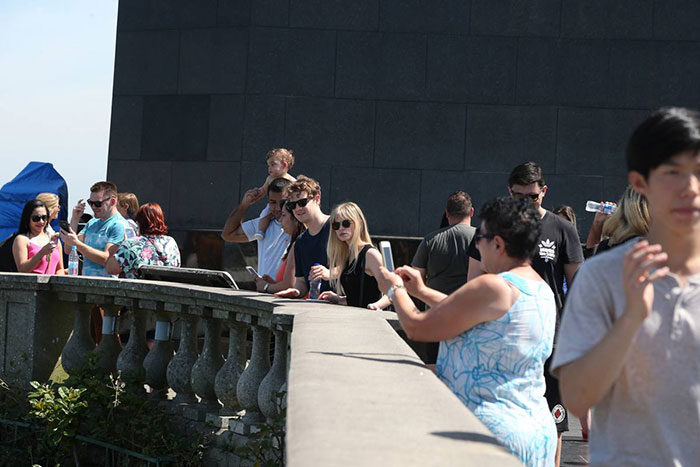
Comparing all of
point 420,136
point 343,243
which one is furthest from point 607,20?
point 343,243

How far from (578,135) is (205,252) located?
5136 millimetres

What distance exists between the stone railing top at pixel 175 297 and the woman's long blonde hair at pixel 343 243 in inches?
11.9

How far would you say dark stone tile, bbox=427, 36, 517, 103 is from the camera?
13875 millimetres

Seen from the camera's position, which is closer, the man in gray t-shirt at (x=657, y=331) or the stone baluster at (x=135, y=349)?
the man in gray t-shirt at (x=657, y=331)

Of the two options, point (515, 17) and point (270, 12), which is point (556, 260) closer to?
point (515, 17)

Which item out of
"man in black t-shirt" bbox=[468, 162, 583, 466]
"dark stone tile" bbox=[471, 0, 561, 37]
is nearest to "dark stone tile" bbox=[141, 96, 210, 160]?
"dark stone tile" bbox=[471, 0, 561, 37]

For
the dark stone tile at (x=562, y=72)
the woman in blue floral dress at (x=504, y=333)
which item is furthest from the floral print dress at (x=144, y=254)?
the dark stone tile at (x=562, y=72)

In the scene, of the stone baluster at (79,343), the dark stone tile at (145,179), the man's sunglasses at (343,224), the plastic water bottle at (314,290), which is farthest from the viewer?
the dark stone tile at (145,179)

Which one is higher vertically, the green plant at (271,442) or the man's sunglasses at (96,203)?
the man's sunglasses at (96,203)

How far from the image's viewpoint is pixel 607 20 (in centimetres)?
1388

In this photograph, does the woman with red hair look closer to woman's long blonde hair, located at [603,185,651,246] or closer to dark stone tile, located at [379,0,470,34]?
woman's long blonde hair, located at [603,185,651,246]

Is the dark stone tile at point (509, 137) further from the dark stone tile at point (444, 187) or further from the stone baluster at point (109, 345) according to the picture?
the stone baluster at point (109, 345)

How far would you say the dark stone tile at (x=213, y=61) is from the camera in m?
14.1

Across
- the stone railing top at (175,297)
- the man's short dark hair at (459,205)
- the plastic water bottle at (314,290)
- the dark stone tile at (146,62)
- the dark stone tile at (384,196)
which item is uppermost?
the dark stone tile at (146,62)
